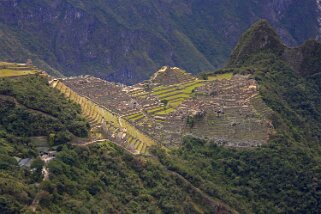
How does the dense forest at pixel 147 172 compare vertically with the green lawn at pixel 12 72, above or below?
below

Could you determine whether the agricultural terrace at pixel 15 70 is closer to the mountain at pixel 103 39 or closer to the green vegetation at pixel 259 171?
the green vegetation at pixel 259 171

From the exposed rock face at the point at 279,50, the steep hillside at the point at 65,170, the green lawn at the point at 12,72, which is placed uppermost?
the exposed rock face at the point at 279,50

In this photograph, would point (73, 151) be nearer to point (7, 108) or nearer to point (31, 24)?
point (7, 108)

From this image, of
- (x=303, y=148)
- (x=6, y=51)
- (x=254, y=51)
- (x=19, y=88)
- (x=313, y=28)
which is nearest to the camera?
(x=19, y=88)

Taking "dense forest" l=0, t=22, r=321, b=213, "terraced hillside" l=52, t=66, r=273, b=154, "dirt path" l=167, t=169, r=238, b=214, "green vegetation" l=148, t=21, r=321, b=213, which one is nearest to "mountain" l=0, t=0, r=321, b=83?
"terraced hillside" l=52, t=66, r=273, b=154

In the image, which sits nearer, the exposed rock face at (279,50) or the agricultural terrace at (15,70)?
the agricultural terrace at (15,70)

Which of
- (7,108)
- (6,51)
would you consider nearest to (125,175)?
(7,108)

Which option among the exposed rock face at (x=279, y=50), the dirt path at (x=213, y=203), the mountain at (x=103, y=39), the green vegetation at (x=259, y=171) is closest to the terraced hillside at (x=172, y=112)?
the green vegetation at (x=259, y=171)
